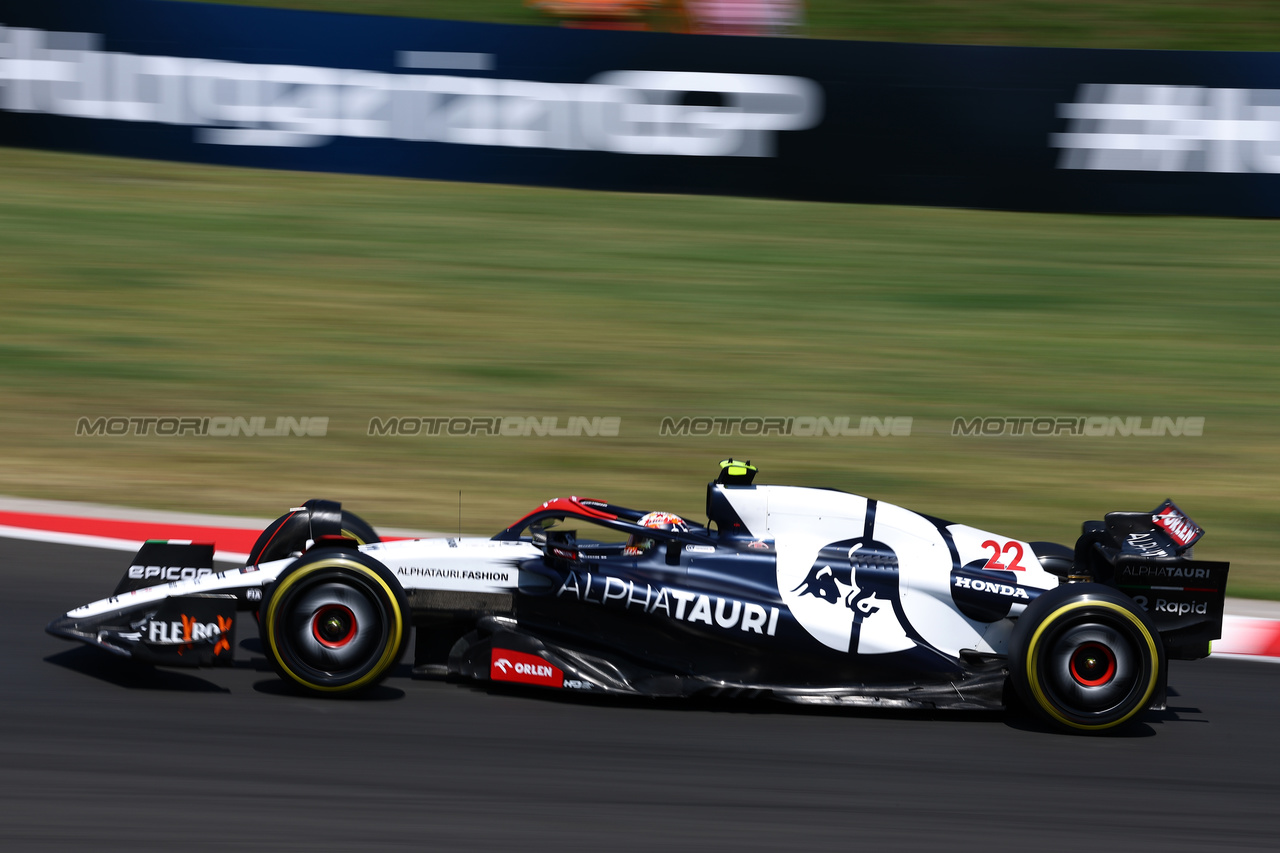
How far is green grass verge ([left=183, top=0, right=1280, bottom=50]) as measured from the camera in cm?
1806

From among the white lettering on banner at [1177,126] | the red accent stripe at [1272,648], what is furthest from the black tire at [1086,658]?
the white lettering on banner at [1177,126]

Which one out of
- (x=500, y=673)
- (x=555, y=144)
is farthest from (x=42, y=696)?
(x=555, y=144)

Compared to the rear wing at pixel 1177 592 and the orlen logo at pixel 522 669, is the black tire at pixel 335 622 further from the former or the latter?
the rear wing at pixel 1177 592

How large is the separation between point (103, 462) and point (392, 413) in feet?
6.83

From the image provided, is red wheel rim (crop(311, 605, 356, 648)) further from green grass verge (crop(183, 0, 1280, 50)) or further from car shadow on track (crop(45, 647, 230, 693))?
green grass verge (crop(183, 0, 1280, 50))

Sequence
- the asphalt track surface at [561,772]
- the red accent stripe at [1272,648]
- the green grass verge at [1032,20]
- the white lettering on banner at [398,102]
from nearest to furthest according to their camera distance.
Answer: the asphalt track surface at [561,772], the red accent stripe at [1272,648], the white lettering on banner at [398,102], the green grass verge at [1032,20]

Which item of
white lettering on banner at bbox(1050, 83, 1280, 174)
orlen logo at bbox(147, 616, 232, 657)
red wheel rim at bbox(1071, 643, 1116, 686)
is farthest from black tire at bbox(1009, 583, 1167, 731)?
white lettering on banner at bbox(1050, 83, 1280, 174)

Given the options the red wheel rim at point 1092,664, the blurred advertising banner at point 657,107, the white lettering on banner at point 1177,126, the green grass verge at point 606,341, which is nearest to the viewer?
the red wheel rim at point 1092,664

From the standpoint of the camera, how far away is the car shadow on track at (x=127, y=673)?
5.41 metres

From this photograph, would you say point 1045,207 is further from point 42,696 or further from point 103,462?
point 42,696

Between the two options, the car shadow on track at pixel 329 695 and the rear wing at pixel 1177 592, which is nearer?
the car shadow on track at pixel 329 695

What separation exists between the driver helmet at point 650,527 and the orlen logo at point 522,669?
1.83ft

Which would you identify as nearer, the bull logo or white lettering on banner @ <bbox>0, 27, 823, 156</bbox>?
the bull logo

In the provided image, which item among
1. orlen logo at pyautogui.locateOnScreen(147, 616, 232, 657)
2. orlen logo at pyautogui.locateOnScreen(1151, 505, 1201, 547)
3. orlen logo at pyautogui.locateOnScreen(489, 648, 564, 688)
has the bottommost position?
orlen logo at pyautogui.locateOnScreen(489, 648, 564, 688)
